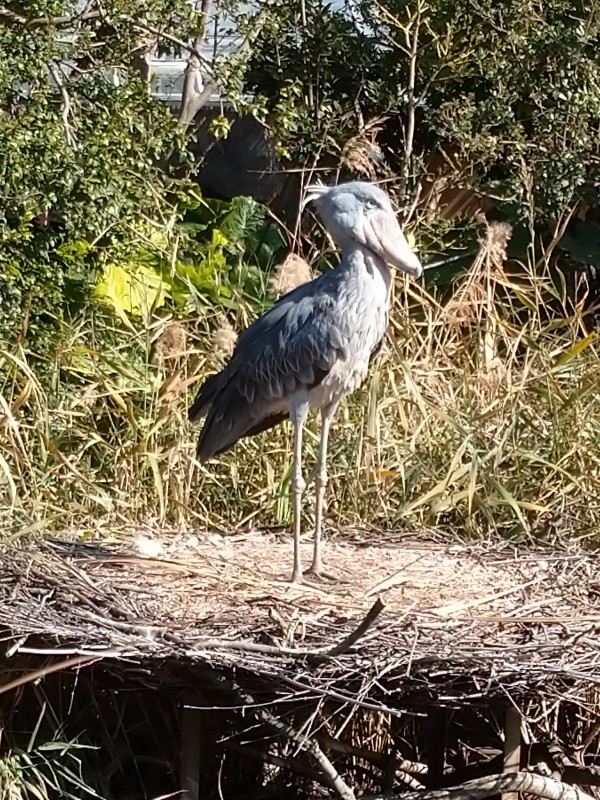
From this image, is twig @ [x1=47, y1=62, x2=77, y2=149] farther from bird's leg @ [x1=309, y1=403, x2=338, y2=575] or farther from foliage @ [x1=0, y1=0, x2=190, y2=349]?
bird's leg @ [x1=309, y1=403, x2=338, y2=575]

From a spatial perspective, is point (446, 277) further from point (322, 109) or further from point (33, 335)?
point (33, 335)

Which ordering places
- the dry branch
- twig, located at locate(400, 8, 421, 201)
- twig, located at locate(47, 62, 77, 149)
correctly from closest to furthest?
the dry branch → twig, located at locate(47, 62, 77, 149) → twig, located at locate(400, 8, 421, 201)

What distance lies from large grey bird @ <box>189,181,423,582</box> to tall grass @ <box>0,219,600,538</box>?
77 centimetres

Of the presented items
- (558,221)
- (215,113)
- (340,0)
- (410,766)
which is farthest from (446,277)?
(410,766)

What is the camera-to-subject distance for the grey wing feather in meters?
4.01

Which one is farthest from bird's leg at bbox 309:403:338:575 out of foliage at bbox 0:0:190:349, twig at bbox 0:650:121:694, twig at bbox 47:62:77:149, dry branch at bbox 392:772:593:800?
twig at bbox 47:62:77:149

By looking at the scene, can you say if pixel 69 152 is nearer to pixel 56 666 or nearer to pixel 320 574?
pixel 320 574

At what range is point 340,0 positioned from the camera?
775cm

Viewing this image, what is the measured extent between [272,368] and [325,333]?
218mm

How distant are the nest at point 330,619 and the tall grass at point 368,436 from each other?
20.9 inches

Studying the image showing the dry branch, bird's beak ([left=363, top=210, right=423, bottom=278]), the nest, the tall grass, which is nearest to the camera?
the nest

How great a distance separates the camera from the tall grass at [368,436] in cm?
487

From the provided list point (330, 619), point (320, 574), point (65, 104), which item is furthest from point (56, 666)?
point (65, 104)

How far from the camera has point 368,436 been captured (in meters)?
5.01
